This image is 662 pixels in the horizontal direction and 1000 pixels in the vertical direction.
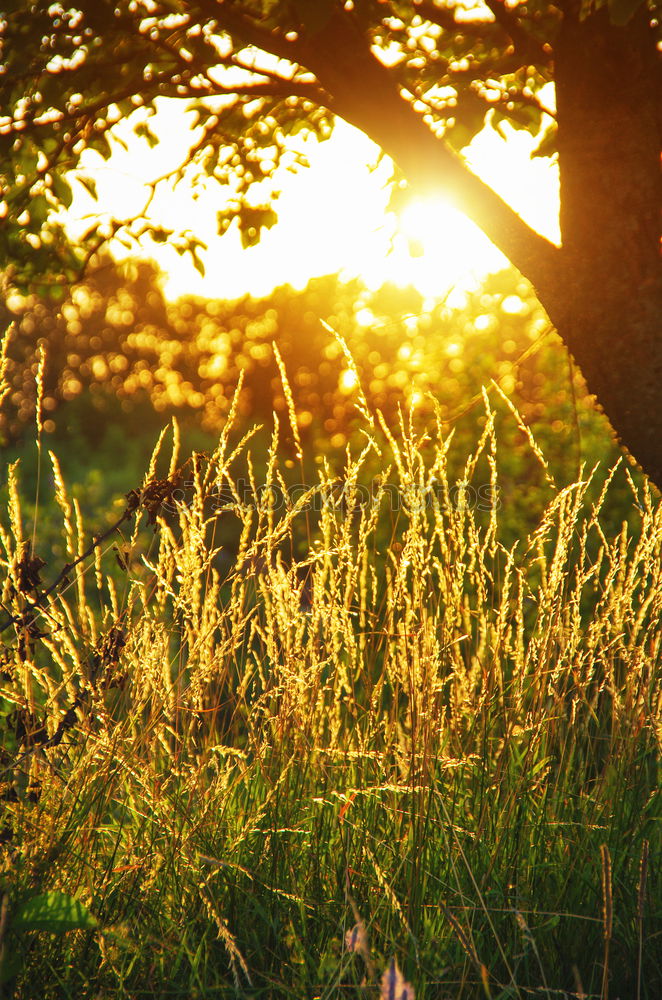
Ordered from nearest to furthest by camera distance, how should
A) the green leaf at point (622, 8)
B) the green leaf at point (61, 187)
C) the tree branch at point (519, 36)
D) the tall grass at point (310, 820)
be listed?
the tall grass at point (310, 820) < the green leaf at point (622, 8) < the tree branch at point (519, 36) < the green leaf at point (61, 187)

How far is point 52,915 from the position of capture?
1.68 metres

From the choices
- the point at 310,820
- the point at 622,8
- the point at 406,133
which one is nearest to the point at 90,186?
the point at 406,133

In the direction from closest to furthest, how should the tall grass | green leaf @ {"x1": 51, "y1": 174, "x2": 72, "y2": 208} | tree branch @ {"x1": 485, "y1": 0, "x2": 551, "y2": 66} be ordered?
the tall grass < tree branch @ {"x1": 485, "y1": 0, "x2": 551, "y2": 66} < green leaf @ {"x1": 51, "y1": 174, "x2": 72, "y2": 208}

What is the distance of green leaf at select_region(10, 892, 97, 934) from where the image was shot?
1.67 m

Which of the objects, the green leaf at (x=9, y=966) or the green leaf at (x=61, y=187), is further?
the green leaf at (x=61, y=187)

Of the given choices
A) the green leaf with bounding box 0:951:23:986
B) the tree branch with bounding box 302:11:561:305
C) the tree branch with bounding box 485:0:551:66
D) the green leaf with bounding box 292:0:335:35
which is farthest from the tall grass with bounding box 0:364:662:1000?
the tree branch with bounding box 485:0:551:66

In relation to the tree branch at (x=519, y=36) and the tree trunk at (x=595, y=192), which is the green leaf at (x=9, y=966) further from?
the tree branch at (x=519, y=36)

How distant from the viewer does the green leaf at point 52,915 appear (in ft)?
5.48

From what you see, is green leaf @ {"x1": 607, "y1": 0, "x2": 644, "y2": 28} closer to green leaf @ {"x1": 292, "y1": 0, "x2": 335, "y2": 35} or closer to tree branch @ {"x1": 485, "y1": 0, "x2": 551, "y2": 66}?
green leaf @ {"x1": 292, "y1": 0, "x2": 335, "y2": 35}

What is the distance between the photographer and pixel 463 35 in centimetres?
326

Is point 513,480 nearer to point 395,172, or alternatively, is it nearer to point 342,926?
point 395,172

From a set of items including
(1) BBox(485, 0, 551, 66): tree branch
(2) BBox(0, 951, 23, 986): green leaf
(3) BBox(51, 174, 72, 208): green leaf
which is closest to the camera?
(2) BBox(0, 951, 23, 986): green leaf

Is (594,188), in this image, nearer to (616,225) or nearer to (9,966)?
(616,225)

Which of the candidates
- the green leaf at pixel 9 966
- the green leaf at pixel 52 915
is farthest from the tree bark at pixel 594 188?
the green leaf at pixel 9 966
